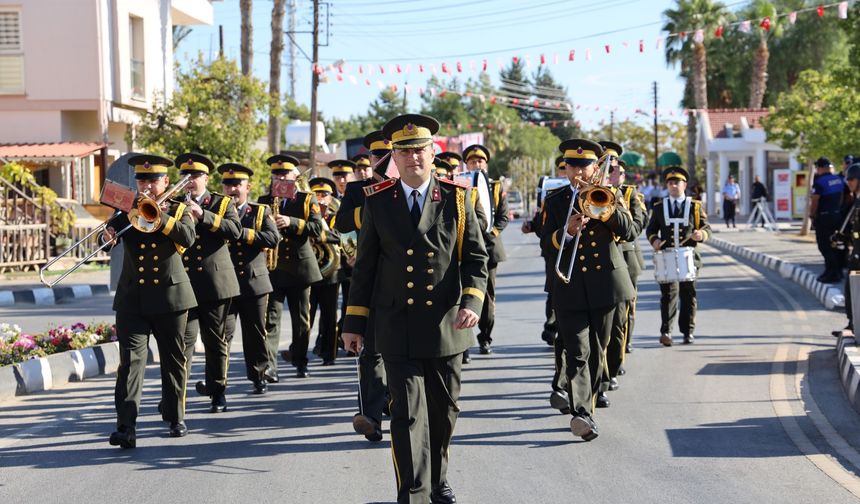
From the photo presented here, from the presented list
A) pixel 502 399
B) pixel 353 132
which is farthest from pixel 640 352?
pixel 353 132

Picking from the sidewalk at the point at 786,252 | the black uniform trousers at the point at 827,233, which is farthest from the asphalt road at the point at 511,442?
the black uniform trousers at the point at 827,233

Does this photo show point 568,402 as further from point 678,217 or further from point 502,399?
point 678,217

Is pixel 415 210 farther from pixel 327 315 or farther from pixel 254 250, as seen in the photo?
pixel 327 315

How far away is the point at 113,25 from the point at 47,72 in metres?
2.11

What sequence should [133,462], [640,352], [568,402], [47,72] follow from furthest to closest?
[47,72], [640,352], [568,402], [133,462]

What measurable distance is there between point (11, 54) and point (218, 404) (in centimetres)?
2313

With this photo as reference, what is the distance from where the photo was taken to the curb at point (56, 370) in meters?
10.5

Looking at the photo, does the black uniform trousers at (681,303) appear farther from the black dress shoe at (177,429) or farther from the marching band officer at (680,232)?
the black dress shoe at (177,429)

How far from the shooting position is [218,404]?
9602 millimetres

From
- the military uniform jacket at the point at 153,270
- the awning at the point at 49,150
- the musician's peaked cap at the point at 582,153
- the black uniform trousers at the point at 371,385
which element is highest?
the awning at the point at 49,150

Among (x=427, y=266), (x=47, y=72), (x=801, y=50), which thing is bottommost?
(x=427, y=266)

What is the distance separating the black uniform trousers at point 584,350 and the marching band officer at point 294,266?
321 cm

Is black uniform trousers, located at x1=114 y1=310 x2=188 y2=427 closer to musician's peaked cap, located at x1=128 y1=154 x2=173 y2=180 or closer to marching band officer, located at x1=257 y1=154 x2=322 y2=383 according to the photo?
musician's peaked cap, located at x1=128 y1=154 x2=173 y2=180

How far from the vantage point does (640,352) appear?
12.5 metres
